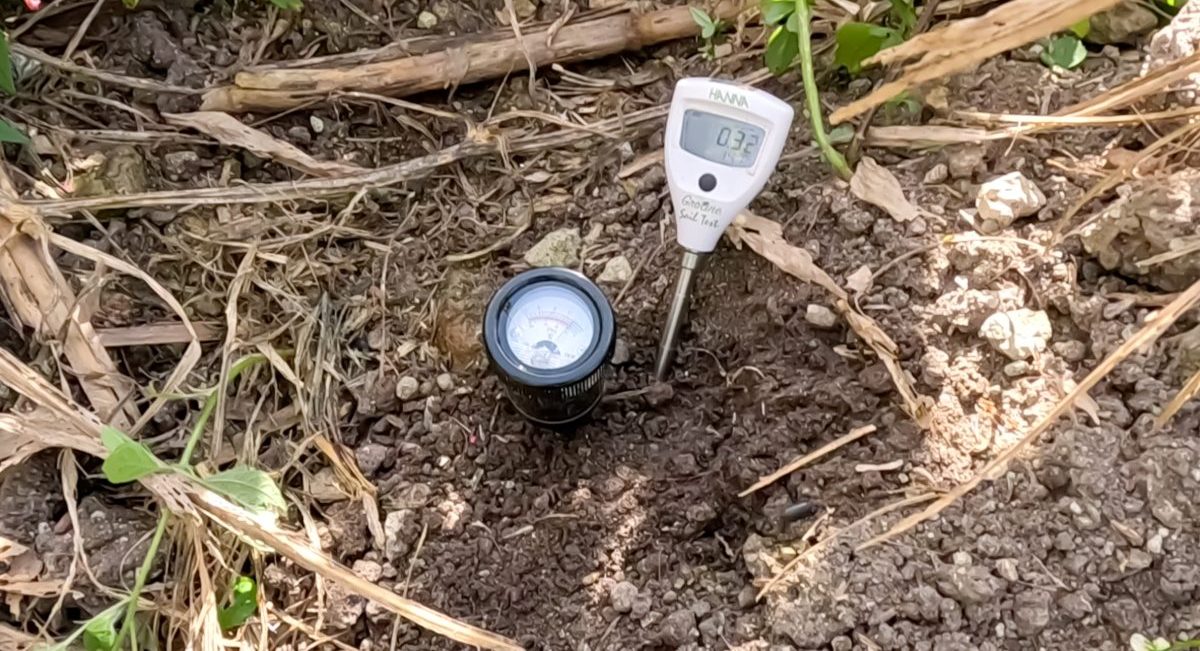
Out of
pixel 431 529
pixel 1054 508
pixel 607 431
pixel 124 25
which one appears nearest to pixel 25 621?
pixel 431 529

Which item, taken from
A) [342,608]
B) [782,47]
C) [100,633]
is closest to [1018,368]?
[782,47]

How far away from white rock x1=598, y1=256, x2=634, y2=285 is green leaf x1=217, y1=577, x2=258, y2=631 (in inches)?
22.0

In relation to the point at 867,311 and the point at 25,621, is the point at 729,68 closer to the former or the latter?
the point at 867,311

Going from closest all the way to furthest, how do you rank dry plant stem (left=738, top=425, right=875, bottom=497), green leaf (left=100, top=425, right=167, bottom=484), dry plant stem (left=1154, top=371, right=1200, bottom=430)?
dry plant stem (left=1154, top=371, right=1200, bottom=430)
green leaf (left=100, top=425, right=167, bottom=484)
dry plant stem (left=738, top=425, right=875, bottom=497)

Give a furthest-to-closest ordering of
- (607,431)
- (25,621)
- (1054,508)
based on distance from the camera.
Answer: (607,431) → (25,621) → (1054,508)

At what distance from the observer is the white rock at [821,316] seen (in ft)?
3.95

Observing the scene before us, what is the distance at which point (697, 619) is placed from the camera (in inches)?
43.8

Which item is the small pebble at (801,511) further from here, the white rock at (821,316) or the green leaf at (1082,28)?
the green leaf at (1082,28)

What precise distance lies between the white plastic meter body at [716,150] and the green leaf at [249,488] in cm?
54

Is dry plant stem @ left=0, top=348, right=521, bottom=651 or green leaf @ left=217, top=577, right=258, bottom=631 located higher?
dry plant stem @ left=0, top=348, right=521, bottom=651

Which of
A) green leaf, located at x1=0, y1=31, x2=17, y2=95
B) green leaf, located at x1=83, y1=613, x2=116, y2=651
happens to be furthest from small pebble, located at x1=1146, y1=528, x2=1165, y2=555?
green leaf, located at x1=0, y1=31, x2=17, y2=95

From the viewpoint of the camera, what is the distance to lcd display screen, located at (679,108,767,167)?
3.88 ft

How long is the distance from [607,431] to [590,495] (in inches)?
3.6

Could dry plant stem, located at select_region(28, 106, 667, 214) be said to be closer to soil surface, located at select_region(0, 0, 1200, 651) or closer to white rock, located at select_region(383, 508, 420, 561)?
soil surface, located at select_region(0, 0, 1200, 651)
